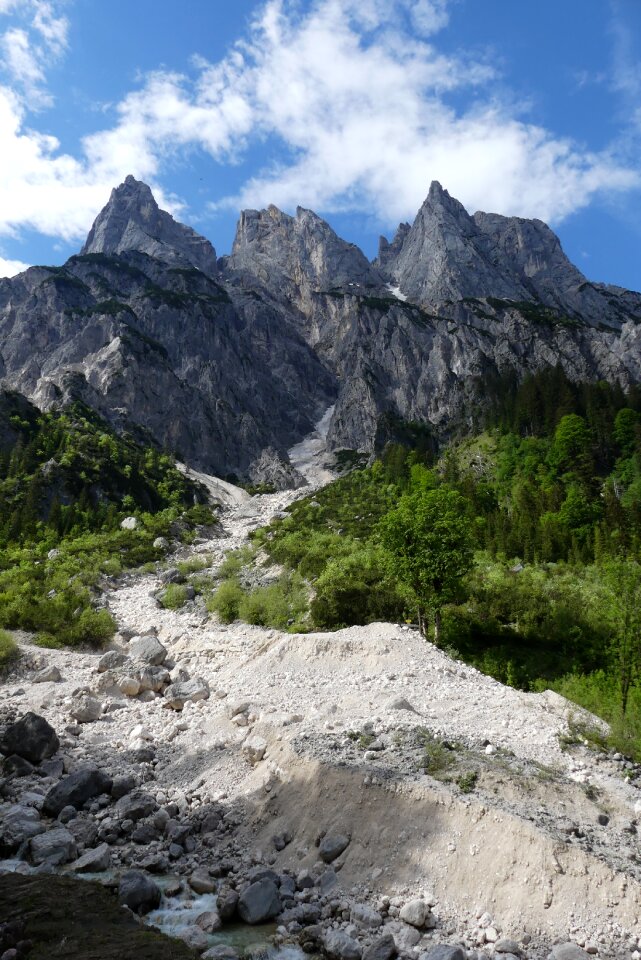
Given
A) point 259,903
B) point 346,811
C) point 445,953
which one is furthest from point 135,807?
point 445,953

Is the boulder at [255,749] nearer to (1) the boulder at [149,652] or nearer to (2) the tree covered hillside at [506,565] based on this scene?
(2) the tree covered hillside at [506,565]

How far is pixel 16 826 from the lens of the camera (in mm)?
11445

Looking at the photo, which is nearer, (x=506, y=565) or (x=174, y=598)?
(x=174, y=598)

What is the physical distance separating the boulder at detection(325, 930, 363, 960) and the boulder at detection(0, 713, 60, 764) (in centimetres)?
1027

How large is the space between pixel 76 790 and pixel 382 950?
8.30 meters

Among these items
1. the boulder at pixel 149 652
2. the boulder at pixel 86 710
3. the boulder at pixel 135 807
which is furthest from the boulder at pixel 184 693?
the boulder at pixel 135 807

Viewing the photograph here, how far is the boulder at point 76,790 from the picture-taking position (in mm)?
12617

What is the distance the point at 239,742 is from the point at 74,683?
375 inches

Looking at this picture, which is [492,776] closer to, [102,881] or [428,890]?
[428,890]

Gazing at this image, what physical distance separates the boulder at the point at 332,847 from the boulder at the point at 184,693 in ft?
32.2

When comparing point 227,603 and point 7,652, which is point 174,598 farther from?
point 7,652

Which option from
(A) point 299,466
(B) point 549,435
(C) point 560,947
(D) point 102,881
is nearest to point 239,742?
(D) point 102,881

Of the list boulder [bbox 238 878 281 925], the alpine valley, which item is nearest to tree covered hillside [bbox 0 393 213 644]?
the alpine valley

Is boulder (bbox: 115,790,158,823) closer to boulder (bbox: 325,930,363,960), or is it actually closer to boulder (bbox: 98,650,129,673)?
boulder (bbox: 325,930,363,960)
